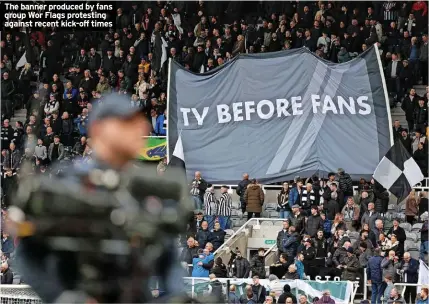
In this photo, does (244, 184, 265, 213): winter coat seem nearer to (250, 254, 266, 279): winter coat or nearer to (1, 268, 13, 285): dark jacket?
(250, 254, 266, 279): winter coat

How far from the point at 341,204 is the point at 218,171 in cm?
448

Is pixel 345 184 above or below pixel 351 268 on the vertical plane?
above

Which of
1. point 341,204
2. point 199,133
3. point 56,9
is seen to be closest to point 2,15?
point 56,9

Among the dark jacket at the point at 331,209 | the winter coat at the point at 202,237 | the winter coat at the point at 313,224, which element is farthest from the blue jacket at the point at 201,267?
the dark jacket at the point at 331,209

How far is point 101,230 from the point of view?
119 inches

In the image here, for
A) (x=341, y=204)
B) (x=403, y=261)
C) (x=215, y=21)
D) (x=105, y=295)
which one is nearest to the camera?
(x=105, y=295)

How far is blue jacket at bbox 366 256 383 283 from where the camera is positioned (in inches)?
792

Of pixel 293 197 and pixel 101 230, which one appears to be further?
pixel 293 197

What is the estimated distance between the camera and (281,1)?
3192cm

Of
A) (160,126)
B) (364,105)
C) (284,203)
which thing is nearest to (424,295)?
(284,203)

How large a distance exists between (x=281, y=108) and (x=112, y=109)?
2542 centimetres

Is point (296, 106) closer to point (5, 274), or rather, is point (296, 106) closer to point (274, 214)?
point (274, 214)

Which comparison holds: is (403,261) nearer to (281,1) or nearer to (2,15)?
(2,15)

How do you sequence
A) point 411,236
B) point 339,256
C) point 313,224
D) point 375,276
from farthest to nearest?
point 411,236 < point 313,224 < point 339,256 < point 375,276
